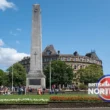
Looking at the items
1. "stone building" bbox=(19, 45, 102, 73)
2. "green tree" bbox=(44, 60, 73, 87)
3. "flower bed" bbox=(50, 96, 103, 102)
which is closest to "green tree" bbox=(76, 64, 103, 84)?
"green tree" bbox=(44, 60, 73, 87)

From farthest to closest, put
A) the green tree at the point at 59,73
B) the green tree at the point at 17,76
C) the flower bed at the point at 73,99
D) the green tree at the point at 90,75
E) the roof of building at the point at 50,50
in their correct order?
the roof of building at the point at 50,50, the green tree at the point at 17,76, the green tree at the point at 90,75, the green tree at the point at 59,73, the flower bed at the point at 73,99

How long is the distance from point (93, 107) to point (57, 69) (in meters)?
88.4

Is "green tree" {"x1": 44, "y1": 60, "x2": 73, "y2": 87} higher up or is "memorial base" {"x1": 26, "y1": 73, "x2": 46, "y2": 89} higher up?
"green tree" {"x1": 44, "y1": 60, "x2": 73, "y2": 87}

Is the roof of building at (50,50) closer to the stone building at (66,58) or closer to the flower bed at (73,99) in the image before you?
the stone building at (66,58)

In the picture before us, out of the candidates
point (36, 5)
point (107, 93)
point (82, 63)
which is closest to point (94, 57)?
point (82, 63)

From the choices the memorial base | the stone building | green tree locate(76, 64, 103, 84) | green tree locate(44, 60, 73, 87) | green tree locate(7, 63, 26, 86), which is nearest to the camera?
the memorial base

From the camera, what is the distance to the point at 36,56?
2080 inches

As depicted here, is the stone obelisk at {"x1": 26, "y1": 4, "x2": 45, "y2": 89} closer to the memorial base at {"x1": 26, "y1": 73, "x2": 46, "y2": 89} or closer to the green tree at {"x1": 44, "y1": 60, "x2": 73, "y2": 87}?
the memorial base at {"x1": 26, "y1": 73, "x2": 46, "y2": 89}

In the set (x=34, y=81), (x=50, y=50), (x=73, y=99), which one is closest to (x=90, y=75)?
(x=50, y=50)

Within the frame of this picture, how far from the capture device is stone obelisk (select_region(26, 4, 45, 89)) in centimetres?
5162

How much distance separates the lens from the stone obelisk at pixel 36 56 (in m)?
51.6

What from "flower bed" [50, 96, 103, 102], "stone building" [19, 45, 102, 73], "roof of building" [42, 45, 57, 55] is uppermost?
"roof of building" [42, 45, 57, 55]

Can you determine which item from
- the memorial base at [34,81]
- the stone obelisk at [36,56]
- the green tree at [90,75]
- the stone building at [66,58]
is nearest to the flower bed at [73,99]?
the stone obelisk at [36,56]

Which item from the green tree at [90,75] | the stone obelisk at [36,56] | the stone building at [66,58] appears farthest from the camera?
the stone building at [66,58]
